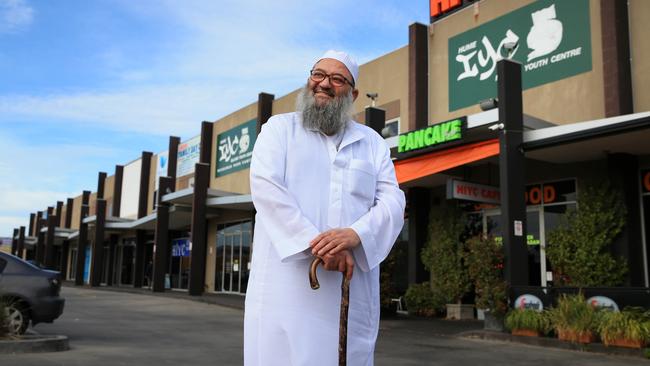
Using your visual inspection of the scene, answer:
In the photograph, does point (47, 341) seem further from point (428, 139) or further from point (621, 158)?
Result: point (621, 158)

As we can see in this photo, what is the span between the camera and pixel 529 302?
11.0 meters

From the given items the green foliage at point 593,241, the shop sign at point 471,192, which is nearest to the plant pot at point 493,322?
the green foliage at point 593,241

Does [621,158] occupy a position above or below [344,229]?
above

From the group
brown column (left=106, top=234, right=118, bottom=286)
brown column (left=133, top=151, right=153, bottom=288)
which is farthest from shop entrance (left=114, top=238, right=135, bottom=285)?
brown column (left=133, top=151, right=153, bottom=288)

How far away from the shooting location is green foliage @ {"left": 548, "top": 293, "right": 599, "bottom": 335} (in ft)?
31.3

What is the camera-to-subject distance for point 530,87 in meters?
14.9

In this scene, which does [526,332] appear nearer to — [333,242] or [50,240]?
[333,242]

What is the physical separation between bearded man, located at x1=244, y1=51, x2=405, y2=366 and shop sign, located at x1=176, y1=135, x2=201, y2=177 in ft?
90.0

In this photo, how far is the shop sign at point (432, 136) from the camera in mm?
13062

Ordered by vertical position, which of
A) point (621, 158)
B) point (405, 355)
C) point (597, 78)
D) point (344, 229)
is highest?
point (597, 78)

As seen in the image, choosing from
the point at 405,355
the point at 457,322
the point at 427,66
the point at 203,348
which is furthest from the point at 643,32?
the point at 203,348

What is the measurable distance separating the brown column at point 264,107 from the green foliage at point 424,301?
11191mm

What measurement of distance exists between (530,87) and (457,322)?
5980 mm

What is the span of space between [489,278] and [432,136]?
142 inches
